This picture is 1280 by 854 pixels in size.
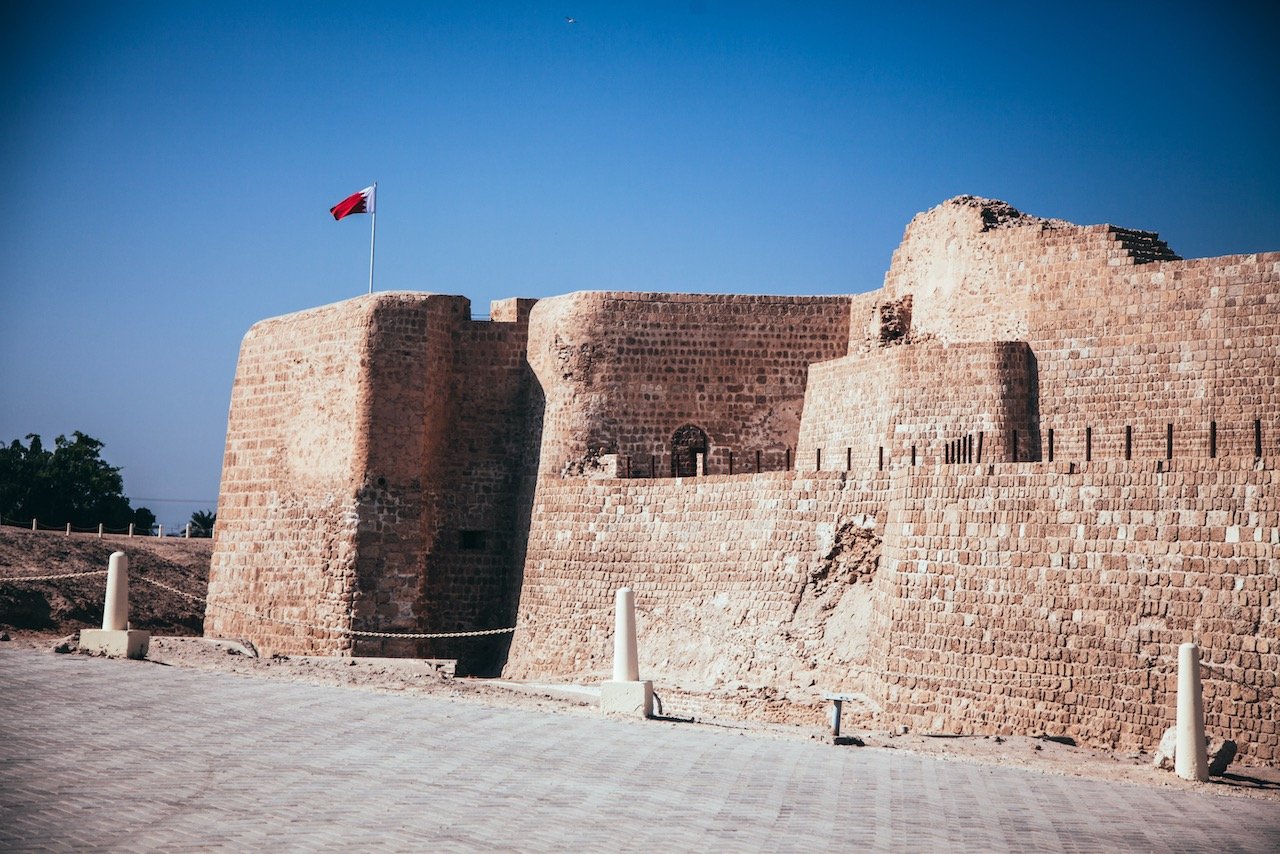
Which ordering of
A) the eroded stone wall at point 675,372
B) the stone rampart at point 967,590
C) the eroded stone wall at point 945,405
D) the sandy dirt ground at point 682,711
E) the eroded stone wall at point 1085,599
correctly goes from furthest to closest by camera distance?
the eroded stone wall at point 675,372
the eroded stone wall at point 945,405
the stone rampart at point 967,590
the eroded stone wall at point 1085,599
the sandy dirt ground at point 682,711

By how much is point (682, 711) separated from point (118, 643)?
669 cm

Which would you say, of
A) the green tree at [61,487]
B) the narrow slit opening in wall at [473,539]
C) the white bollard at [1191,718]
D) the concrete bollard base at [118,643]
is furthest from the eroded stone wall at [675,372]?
the green tree at [61,487]

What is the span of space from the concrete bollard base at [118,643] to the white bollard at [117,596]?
0.08 metres

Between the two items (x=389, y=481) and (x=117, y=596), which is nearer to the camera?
(x=117, y=596)

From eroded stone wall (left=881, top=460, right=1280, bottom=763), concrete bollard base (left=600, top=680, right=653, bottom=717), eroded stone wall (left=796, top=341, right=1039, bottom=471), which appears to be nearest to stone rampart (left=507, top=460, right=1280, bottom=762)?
eroded stone wall (left=881, top=460, right=1280, bottom=763)

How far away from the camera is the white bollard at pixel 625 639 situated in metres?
14.4

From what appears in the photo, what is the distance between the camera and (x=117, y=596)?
55.3 ft

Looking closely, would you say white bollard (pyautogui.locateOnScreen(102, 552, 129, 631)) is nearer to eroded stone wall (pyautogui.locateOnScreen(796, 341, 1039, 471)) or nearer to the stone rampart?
the stone rampart

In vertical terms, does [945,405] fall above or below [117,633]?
above

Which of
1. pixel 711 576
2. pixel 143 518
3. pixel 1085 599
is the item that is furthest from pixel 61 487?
pixel 1085 599

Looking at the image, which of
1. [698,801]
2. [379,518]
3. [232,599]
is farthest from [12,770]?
[232,599]

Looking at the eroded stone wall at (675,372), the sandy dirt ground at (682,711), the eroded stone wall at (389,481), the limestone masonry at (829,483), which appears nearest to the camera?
the sandy dirt ground at (682,711)

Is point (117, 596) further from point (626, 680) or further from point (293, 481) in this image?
point (293, 481)

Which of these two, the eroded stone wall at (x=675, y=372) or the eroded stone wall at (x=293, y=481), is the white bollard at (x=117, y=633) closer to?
the eroded stone wall at (x=293, y=481)
